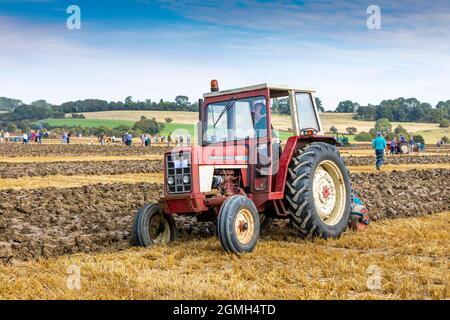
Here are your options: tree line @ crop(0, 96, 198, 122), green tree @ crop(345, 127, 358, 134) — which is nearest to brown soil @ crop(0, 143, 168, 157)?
green tree @ crop(345, 127, 358, 134)

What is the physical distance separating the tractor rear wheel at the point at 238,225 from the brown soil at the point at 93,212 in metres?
1.63

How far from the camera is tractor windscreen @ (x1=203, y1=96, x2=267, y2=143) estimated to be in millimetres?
8062

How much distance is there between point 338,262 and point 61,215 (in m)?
5.62

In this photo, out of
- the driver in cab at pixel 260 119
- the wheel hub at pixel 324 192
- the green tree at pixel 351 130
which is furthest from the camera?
the green tree at pixel 351 130

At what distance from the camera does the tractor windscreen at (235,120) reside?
806cm

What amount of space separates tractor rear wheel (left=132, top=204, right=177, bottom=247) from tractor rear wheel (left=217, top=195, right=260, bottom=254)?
1.32m

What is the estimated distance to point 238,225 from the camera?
723cm

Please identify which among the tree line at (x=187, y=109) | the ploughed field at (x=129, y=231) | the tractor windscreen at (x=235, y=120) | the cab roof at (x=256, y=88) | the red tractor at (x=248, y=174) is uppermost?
the tree line at (x=187, y=109)

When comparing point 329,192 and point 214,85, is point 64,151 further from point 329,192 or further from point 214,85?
point 329,192

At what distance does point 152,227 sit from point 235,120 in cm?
201

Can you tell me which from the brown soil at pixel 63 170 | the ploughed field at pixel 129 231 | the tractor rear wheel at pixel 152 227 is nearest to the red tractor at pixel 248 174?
the tractor rear wheel at pixel 152 227

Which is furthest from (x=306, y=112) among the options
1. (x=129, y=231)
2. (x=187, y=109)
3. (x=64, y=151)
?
(x=187, y=109)

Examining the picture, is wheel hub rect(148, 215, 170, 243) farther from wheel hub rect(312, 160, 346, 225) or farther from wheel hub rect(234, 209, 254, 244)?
wheel hub rect(312, 160, 346, 225)

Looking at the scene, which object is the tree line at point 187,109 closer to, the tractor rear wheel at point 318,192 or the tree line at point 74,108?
the tree line at point 74,108
